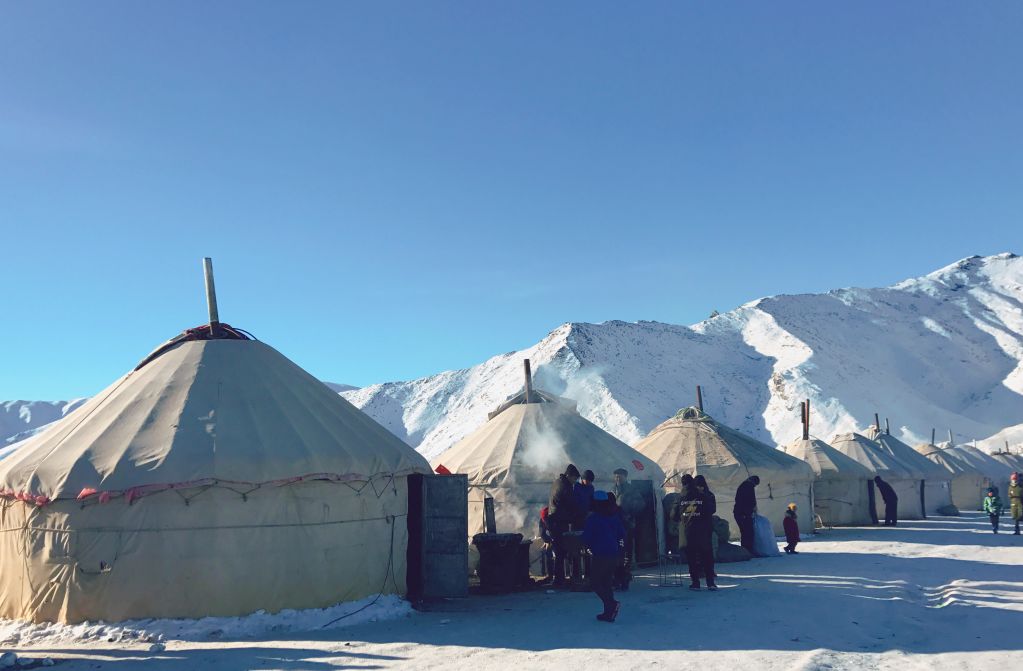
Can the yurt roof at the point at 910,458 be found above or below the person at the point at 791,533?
above

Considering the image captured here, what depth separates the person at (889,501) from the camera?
22438 mm

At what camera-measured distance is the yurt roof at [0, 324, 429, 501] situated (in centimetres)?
826

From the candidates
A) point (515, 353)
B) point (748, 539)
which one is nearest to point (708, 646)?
point (748, 539)

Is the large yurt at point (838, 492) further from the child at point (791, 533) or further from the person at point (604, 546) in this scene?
the person at point (604, 546)

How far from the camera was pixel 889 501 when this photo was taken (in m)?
22.6

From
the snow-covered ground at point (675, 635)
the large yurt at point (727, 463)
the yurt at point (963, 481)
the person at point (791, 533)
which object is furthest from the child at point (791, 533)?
the yurt at point (963, 481)

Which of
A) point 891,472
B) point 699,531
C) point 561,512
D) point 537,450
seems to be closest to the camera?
point 699,531

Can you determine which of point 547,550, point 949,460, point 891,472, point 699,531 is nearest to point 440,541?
point 547,550

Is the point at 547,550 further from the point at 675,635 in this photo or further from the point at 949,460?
the point at 949,460

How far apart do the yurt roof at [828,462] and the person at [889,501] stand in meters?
0.40

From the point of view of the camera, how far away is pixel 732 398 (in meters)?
61.1

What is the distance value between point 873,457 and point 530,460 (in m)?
15.9

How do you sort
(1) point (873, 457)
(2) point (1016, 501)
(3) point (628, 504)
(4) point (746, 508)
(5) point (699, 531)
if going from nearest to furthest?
(5) point (699, 531)
(3) point (628, 504)
(4) point (746, 508)
(2) point (1016, 501)
(1) point (873, 457)

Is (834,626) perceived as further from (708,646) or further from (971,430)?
(971,430)
